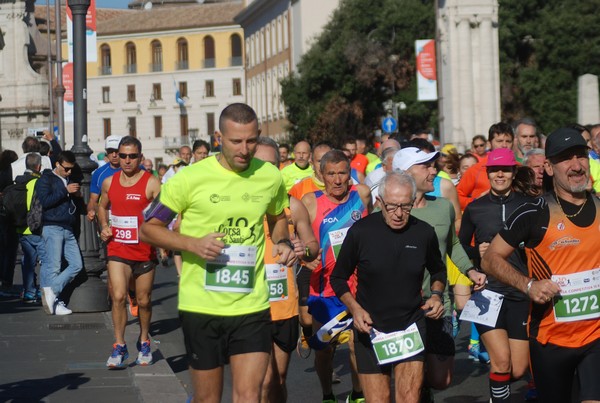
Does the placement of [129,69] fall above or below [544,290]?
above

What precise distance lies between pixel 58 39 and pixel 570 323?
3461 cm

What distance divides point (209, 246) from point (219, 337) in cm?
55

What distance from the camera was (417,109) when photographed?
64.1 meters

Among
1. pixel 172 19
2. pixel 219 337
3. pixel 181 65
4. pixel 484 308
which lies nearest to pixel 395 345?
pixel 219 337

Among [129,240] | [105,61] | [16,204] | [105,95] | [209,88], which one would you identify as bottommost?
[129,240]

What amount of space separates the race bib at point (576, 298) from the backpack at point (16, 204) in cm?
1255

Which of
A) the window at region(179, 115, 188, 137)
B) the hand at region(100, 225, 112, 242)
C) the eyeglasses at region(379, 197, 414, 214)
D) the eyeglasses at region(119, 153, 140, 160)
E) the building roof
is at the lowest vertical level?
the hand at region(100, 225, 112, 242)

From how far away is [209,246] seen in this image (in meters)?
6.95

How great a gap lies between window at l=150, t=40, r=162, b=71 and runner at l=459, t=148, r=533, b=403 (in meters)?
116

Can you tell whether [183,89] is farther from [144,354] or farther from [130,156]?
[144,354]

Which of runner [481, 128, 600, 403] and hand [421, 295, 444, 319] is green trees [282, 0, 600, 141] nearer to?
hand [421, 295, 444, 319]

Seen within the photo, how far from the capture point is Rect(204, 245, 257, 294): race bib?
7152mm

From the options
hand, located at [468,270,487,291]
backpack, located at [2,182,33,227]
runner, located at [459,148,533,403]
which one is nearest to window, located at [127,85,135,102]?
backpack, located at [2,182,33,227]

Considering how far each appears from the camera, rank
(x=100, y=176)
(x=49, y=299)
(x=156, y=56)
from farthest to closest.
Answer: (x=156, y=56) < (x=49, y=299) < (x=100, y=176)
